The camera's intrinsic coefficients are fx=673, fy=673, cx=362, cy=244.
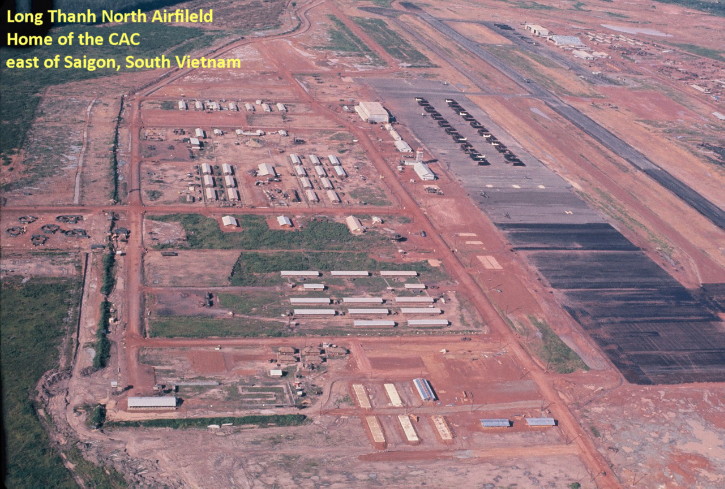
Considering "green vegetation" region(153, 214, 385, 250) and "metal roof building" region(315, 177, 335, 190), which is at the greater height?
"metal roof building" region(315, 177, 335, 190)

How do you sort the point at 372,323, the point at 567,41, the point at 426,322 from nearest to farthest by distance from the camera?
the point at 372,323, the point at 426,322, the point at 567,41

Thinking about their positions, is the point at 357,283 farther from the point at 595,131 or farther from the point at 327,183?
the point at 595,131

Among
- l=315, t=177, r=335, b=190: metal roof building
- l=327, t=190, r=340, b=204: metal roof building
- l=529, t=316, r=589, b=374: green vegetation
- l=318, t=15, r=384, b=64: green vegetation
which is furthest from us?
l=318, t=15, r=384, b=64: green vegetation

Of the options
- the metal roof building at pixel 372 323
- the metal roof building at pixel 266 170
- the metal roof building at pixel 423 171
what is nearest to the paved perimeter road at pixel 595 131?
the metal roof building at pixel 423 171

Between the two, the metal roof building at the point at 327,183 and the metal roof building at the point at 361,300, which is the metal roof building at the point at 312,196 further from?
the metal roof building at the point at 361,300

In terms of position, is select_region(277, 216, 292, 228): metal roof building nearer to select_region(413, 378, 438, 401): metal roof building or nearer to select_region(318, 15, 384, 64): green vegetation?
select_region(413, 378, 438, 401): metal roof building

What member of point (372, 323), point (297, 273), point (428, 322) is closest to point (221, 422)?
point (372, 323)

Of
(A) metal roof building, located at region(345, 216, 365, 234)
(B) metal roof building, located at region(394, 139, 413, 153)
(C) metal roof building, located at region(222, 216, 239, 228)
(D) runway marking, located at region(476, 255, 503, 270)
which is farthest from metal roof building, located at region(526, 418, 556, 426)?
(B) metal roof building, located at region(394, 139, 413, 153)
